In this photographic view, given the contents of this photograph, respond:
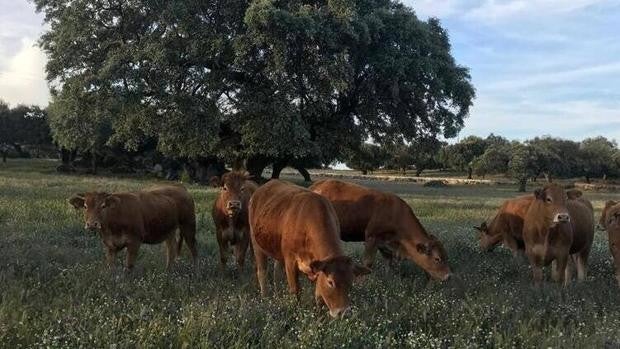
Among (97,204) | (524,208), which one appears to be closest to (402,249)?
(524,208)

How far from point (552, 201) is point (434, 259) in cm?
230

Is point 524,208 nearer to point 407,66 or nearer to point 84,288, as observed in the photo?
point 84,288

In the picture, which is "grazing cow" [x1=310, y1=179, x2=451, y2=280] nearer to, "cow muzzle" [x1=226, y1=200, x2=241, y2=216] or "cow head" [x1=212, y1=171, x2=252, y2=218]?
"cow head" [x1=212, y1=171, x2=252, y2=218]

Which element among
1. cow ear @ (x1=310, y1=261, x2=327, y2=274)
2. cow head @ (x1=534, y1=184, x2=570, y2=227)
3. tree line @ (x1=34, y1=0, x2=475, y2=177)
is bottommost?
cow ear @ (x1=310, y1=261, x2=327, y2=274)

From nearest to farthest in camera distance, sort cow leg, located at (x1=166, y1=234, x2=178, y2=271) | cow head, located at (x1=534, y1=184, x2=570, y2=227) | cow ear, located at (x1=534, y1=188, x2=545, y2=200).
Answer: cow head, located at (x1=534, y1=184, x2=570, y2=227), cow ear, located at (x1=534, y1=188, x2=545, y2=200), cow leg, located at (x1=166, y1=234, x2=178, y2=271)

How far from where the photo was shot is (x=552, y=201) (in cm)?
1012

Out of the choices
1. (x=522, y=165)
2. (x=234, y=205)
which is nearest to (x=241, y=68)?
(x=234, y=205)

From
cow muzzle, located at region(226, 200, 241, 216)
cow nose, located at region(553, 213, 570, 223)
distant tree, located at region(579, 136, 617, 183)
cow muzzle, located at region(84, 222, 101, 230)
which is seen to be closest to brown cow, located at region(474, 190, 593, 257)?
cow nose, located at region(553, 213, 570, 223)

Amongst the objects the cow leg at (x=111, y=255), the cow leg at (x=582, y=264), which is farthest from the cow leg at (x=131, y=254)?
the cow leg at (x=582, y=264)

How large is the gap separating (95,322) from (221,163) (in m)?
41.5

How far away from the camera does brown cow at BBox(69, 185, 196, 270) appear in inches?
390

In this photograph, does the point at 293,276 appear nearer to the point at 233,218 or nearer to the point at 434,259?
the point at 434,259

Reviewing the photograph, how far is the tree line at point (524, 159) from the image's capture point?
3009 inches

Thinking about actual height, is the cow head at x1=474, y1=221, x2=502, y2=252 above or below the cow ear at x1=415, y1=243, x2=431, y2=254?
below
